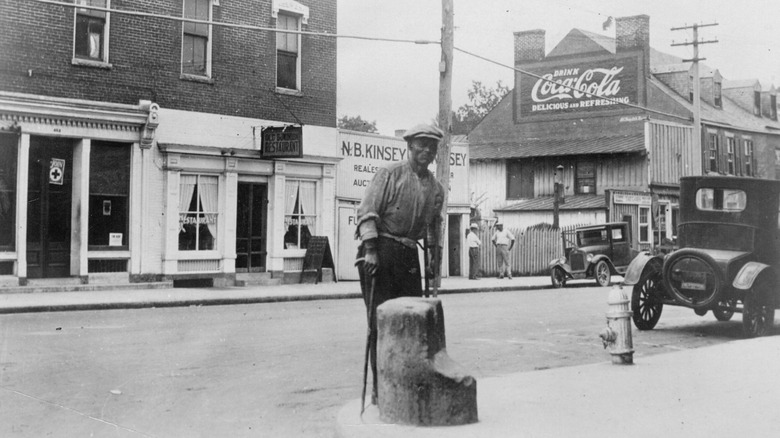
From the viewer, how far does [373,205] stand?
21.0ft

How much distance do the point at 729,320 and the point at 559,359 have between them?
5.40 meters

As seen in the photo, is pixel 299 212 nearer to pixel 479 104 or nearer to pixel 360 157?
pixel 360 157

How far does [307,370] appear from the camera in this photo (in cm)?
856

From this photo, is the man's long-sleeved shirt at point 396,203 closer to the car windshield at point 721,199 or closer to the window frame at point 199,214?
the car windshield at point 721,199

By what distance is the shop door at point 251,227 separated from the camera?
2105cm

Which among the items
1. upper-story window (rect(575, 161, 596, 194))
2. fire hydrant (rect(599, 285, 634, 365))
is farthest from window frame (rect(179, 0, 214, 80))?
upper-story window (rect(575, 161, 596, 194))

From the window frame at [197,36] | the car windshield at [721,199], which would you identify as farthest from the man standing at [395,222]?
the window frame at [197,36]

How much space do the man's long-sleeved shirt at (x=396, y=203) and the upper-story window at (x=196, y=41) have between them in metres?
14.6

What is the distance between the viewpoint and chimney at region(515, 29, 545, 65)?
147 feet

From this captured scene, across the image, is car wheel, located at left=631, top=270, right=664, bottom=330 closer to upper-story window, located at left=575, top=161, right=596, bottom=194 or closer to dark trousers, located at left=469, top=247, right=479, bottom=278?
dark trousers, located at left=469, top=247, right=479, bottom=278

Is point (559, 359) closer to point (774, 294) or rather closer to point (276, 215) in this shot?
point (774, 294)

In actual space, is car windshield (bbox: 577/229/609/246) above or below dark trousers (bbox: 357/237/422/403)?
above

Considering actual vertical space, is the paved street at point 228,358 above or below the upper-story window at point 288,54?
below

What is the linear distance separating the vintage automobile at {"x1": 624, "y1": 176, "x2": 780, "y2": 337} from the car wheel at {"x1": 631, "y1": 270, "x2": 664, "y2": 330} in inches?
0.6
